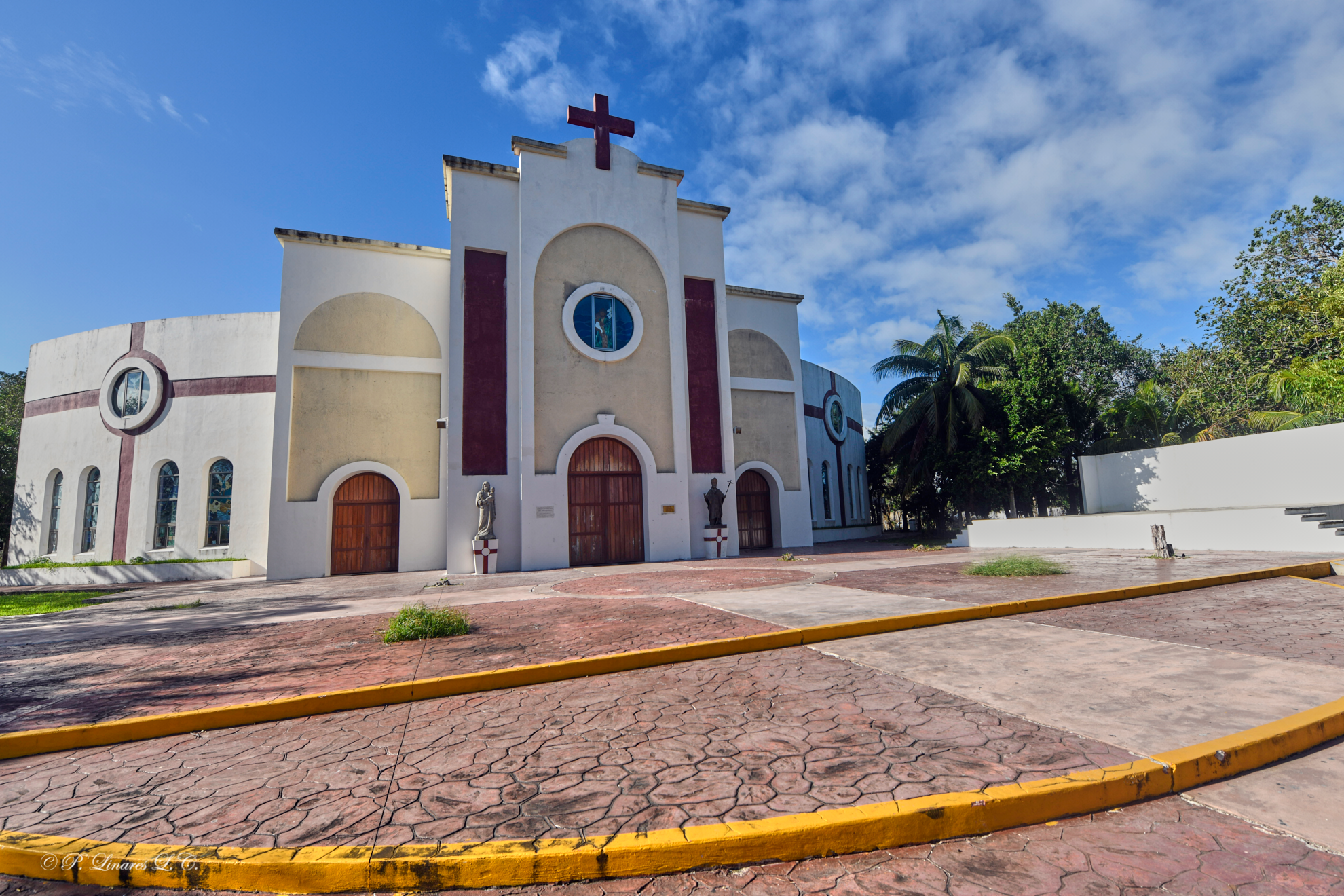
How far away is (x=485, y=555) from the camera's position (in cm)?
1433

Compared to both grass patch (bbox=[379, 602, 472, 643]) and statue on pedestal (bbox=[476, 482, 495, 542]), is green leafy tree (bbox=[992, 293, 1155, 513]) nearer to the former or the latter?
statue on pedestal (bbox=[476, 482, 495, 542])

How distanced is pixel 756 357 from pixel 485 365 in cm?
980

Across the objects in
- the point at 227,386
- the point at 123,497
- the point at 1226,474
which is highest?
the point at 227,386

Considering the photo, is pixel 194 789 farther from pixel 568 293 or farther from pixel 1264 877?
pixel 568 293

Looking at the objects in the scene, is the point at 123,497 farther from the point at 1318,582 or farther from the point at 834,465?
the point at 1318,582

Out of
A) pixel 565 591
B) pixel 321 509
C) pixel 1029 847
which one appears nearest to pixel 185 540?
pixel 321 509

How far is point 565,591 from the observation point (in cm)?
985

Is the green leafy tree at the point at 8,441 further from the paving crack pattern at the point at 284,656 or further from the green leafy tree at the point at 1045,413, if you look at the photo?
the green leafy tree at the point at 1045,413

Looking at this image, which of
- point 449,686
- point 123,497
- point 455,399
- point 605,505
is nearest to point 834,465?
point 605,505

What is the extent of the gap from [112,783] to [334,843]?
1.67m

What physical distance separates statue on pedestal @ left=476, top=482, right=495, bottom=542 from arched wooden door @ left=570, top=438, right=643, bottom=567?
2.05 meters

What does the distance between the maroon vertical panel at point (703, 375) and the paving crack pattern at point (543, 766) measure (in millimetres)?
13018

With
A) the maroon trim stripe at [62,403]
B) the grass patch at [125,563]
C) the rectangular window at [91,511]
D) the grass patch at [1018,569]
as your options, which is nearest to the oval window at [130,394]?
the maroon trim stripe at [62,403]

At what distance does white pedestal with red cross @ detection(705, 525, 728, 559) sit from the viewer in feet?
53.7
